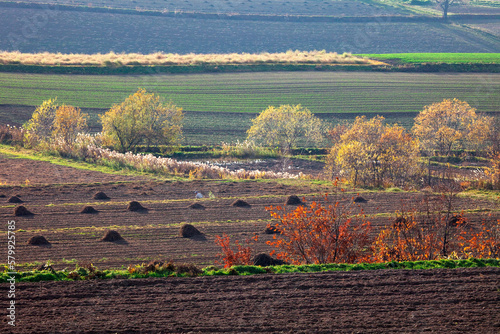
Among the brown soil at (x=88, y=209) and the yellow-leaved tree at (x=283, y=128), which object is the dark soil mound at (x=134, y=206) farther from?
the yellow-leaved tree at (x=283, y=128)

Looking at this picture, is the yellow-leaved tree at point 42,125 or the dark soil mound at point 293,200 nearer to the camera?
the dark soil mound at point 293,200

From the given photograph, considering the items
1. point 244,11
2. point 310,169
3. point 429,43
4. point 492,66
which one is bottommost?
point 310,169

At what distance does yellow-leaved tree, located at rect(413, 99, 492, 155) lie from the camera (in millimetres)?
41531

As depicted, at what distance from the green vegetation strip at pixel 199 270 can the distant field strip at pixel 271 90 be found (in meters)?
44.2

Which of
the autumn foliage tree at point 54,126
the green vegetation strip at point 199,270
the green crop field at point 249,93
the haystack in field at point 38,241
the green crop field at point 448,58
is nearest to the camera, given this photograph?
the green vegetation strip at point 199,270

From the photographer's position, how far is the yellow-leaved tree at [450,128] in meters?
41.5

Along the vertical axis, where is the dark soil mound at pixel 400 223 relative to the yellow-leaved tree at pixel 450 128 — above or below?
below

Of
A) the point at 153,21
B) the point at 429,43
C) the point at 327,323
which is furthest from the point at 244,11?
the point at 327,323

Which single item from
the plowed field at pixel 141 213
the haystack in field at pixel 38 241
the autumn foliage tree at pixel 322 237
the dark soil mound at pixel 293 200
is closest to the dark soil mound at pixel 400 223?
the plowed field at pixel 141 213

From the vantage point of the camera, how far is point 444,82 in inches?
2596

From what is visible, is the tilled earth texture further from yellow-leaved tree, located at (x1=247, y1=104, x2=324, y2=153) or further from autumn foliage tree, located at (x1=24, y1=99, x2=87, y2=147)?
yellow-leaved tree, located at (x1=247, y1=104, x2=324, y2=153)

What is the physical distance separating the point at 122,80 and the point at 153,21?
42286mm

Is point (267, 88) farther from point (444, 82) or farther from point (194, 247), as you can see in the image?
point (194, 247)

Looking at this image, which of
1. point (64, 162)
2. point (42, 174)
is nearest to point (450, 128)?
point (64, 162)
